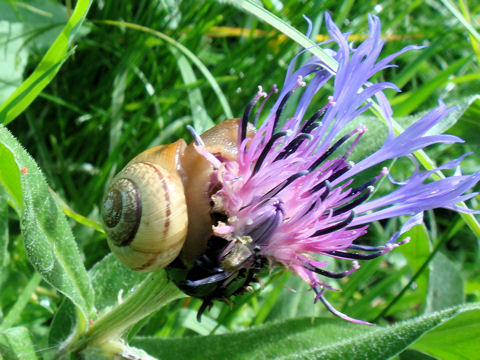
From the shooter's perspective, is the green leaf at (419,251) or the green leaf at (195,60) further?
the green leaf at (419,251)

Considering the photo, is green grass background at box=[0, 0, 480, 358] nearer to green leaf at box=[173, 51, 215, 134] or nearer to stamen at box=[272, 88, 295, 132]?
green leaf at box=[173, 51, 215, 134]

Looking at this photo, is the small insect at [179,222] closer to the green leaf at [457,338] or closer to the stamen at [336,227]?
the stamen at [336,227]

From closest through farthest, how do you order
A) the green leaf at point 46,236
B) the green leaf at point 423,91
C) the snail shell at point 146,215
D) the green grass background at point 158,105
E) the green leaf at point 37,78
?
the snail shell at point 146,215
the green leaf at point 46,236
the green leaf at point 37,78
the green grass background at point 158,105
the green leaf at point 423,91

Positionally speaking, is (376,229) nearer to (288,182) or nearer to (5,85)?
(288,182)

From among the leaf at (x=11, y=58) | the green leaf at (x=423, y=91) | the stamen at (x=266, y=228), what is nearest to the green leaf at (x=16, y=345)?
the stamen at (x=266, y=228)

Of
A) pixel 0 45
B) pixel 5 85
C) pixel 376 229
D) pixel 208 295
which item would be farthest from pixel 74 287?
pixel 376 229
